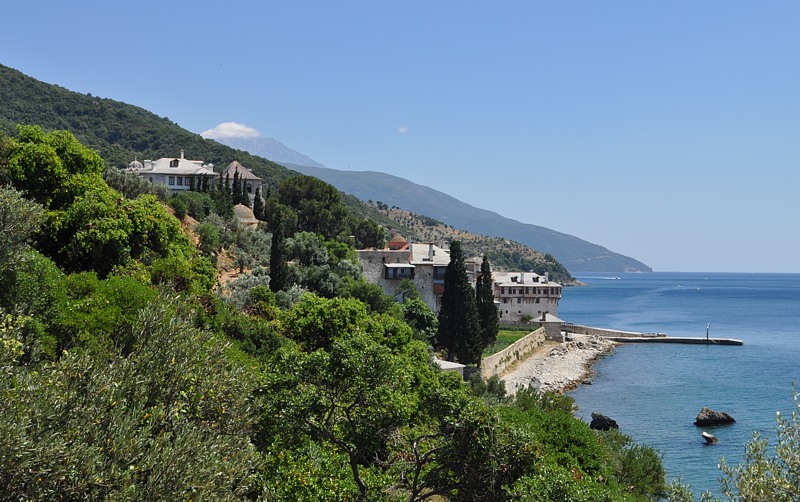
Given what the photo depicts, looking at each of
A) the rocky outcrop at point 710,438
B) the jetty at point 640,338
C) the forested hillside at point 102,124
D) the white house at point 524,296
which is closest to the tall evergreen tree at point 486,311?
the rocky outcrop at point 710,438

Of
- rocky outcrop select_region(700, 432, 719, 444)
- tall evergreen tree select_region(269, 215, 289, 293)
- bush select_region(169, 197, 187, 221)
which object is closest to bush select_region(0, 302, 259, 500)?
tall evergreen tree select_region(269, 215, 289, 293)

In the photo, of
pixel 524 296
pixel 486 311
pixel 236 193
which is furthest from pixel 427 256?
pixel 524 296

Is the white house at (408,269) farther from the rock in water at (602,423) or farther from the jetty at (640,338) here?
the jetty at (640,338)

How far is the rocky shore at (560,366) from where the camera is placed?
50906 mm

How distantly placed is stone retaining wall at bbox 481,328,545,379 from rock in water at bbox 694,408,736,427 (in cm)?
1340

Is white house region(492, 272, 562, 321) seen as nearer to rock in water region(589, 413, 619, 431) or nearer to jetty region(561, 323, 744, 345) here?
jetty region(561, 323, 744, 345)

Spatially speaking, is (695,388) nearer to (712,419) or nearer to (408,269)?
(712,419)

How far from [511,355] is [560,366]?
6823 mm

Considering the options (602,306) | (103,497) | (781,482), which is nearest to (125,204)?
(103,497)

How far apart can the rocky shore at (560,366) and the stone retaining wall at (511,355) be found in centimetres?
64

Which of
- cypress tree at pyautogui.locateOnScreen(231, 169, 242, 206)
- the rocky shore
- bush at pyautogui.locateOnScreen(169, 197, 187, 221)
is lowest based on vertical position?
the rocky shore

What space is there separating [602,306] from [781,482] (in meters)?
154

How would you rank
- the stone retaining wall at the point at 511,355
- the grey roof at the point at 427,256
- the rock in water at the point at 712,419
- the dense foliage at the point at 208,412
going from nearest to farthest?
the dense foliage at the point at 208,412, the rock in water at the point at 712,419, the stone retaining wall at the point at 511,355, the grey roof at the point at 427,256

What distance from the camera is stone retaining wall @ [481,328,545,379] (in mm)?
48438
